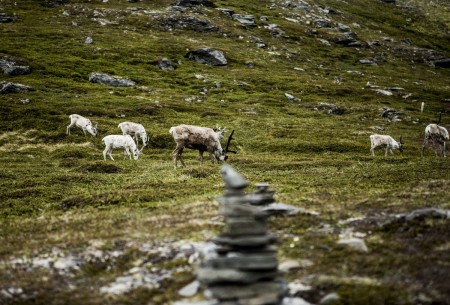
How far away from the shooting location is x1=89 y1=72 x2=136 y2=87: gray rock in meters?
74.7

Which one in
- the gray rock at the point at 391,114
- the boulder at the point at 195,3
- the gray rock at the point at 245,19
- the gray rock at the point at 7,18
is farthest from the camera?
the boulder at the point at 195,3

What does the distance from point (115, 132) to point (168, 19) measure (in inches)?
3180

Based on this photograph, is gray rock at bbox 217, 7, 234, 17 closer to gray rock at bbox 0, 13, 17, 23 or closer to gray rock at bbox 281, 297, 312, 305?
gray rock at bbox 0, 13, 17, 23

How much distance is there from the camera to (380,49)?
5315 inches

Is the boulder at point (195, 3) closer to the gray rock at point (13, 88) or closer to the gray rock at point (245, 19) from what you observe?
the gray rock at point (245, 19)

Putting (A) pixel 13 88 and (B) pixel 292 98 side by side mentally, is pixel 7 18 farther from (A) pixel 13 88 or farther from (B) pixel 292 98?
(B) pixel 292 98

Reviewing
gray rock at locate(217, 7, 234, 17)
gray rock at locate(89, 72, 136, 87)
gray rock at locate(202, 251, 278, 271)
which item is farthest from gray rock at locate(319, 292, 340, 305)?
gray rock at locate(217, 7, 234, 17)

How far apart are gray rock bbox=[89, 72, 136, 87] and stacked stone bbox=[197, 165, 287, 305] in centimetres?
6866

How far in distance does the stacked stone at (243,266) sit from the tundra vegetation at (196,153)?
1437 millimetres

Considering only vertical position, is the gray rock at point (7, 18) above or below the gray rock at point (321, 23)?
below

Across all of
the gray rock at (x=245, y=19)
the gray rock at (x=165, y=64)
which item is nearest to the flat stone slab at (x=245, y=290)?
the gray rock at (x=165, y=64)

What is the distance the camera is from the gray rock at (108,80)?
74694mm

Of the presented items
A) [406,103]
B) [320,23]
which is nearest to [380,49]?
[320,23]

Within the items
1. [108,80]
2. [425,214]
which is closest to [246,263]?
[425,214]
